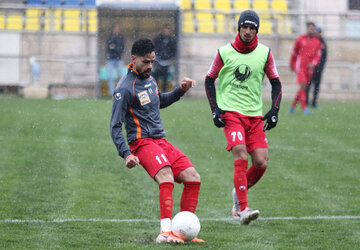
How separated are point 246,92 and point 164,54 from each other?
1283cm

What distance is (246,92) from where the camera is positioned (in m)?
7.13

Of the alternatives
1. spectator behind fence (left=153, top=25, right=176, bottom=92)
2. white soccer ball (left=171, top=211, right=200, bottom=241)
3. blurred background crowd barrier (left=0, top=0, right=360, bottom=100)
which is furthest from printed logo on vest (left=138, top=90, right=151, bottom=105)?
blurred background crowd barrier (left=0, top=0, right=360, bottom=100)

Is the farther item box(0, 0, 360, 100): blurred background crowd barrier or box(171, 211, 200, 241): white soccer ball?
box(0, 0, 360, 100): blurred background crowd barrier

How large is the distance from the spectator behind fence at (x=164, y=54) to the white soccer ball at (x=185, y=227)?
13.1 m

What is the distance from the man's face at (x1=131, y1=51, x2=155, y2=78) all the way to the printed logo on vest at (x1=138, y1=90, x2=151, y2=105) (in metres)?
0.16

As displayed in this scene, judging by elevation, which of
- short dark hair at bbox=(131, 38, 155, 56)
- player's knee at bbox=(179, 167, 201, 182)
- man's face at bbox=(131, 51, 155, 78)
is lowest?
player's knee at bbox=(179, 167, 201, 182)

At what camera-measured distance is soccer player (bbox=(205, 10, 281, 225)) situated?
698cm

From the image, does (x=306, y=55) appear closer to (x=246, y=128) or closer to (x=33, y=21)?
(x=33, y=21)

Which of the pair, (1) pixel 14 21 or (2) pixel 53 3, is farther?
(2) pixel 53 3

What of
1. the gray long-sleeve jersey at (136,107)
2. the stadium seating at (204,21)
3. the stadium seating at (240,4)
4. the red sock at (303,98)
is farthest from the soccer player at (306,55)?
the gray long-sleeve jersey at (136,107)

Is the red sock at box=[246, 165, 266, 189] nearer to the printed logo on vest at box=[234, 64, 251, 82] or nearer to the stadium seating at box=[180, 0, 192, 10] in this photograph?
the printed logo on vest at box=[234, 64, 251, 82]

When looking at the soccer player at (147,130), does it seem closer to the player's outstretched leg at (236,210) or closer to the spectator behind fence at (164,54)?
the player's outstretched leg at (236,210)

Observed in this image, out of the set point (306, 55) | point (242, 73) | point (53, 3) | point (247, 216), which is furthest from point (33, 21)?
point (247, 216)

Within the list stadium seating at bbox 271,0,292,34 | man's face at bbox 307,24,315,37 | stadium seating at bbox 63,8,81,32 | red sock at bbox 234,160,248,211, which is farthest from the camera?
stadium seating at bbox 271,0,292,34
